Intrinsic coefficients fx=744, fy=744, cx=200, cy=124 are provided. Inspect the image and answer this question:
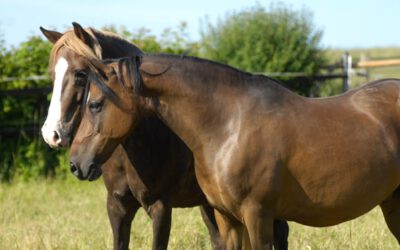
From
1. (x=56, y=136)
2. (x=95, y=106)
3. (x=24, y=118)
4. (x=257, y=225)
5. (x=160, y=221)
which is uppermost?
(x=95, y=106)

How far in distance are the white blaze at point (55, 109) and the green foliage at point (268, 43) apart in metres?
9.24

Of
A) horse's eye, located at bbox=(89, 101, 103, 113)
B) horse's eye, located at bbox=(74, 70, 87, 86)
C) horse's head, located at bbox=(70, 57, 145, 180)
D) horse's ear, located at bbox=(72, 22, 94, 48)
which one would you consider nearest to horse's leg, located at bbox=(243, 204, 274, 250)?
horse's head, located at bbox=(70, 57, 145, 180)

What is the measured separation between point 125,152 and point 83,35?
0.94m

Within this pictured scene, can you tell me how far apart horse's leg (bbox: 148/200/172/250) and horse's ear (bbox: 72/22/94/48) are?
1.30 m

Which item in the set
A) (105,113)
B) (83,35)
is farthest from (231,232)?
(83,35)

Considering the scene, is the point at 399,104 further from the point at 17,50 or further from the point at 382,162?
the point at 17,50

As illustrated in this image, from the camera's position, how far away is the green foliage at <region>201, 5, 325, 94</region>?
47.8 ft

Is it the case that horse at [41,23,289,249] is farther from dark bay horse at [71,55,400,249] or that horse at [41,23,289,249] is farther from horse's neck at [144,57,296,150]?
horse's neck at [144,57,296,150]

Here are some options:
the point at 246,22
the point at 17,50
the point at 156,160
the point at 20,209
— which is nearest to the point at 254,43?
the point at 246,22

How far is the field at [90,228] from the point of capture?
23.0ft

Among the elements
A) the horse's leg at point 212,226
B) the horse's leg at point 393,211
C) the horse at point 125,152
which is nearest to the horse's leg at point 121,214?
the horse at point 125,152

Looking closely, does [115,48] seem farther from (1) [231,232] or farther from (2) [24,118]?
(2) [24,118]

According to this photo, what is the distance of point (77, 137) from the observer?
4957mm

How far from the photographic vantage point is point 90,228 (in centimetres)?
825
